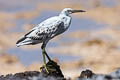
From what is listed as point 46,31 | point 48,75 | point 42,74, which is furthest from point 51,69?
point 46,31

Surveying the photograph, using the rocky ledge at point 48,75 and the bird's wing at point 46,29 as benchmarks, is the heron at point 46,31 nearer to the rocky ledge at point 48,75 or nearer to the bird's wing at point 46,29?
the bird's wing at point 46,29

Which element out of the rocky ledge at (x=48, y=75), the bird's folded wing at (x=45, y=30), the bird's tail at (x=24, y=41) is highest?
the bird's folded wing at (x=45, y=30)

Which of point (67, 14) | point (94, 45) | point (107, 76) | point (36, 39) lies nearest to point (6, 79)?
point (36, 39)

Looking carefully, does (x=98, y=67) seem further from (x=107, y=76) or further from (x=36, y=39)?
(x=107, y=76)

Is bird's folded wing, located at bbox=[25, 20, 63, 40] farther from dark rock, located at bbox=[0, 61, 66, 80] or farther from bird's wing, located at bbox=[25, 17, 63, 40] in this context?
dark rock, located at bbox=[0, 61, 66, 80]

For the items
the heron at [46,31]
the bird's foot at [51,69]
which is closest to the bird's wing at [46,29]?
the heron at [46,31]

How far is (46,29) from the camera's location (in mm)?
20797

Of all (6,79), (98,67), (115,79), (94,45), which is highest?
(94,45)

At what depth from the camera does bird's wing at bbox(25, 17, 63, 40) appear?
20.7 meters

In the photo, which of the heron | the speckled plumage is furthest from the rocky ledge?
the speckled plumage

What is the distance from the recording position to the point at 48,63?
21.3 m

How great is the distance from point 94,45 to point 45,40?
72880mm

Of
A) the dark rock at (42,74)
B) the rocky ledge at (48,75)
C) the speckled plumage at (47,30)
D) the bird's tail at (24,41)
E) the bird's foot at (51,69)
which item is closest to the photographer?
the rocky ledge at (48,75)

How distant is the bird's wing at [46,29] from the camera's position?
20.7 meters
